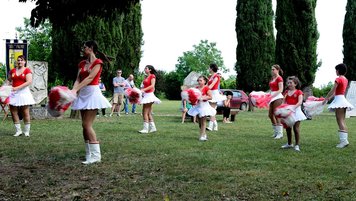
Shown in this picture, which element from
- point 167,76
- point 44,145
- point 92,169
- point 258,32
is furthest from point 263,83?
point 167,76

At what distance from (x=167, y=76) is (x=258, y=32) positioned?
37535 millimetres

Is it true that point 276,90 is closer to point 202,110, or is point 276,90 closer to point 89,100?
point 202,110

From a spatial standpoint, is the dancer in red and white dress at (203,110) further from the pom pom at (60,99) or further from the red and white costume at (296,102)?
the pom pom at (60,99)

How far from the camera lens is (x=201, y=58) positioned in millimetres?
109375

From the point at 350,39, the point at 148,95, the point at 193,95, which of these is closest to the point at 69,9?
the point at 193,95

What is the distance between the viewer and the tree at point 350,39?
34.1 m

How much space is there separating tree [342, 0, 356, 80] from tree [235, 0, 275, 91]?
18.4ft

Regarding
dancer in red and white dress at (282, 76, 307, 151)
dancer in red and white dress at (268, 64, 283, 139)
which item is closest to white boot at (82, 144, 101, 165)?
dancer in red and white dress at (282, 76, 307, 151)

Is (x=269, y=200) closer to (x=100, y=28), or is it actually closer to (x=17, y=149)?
(x=17, y=149)

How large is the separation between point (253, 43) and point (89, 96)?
2807cm

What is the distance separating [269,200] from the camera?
18.6 feet

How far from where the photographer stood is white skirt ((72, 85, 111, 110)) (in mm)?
7992

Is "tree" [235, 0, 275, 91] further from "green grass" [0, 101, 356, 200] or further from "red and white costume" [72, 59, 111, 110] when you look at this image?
"red and white costume" [72, 59, 111, 110]

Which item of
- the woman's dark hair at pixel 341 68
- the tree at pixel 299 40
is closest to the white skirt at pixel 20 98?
the woman's dark hair at pixel 341 68
